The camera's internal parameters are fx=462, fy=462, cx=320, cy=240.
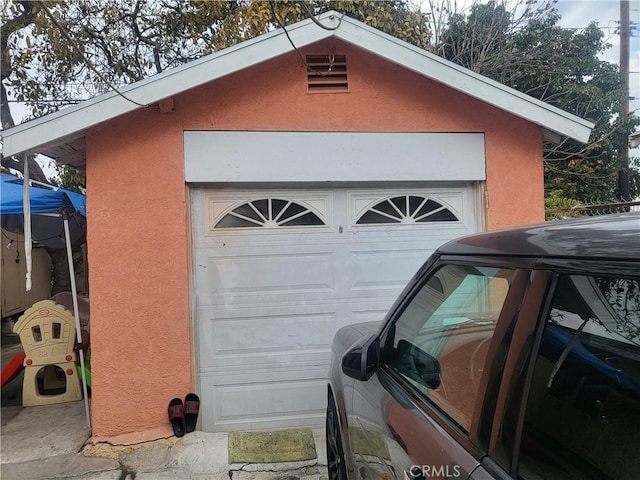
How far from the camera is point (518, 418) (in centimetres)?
129

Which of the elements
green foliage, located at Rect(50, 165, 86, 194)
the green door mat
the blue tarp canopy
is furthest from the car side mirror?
green foliage, located at Rect(50, 165, 86, 194)

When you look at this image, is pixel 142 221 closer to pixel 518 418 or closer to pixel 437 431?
pixel 437 431

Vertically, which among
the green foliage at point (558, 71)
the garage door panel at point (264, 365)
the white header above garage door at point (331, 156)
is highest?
the green foliage at point (558, 71)

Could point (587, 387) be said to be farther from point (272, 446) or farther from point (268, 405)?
point (268, 405)

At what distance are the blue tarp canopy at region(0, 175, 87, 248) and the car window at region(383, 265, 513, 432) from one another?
391 centimetres

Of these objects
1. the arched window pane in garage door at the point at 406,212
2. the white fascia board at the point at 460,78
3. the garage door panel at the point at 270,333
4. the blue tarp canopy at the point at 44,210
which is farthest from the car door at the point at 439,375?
the blue tarp canopy at the point at 44,210

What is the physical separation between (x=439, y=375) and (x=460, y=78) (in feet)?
10.6

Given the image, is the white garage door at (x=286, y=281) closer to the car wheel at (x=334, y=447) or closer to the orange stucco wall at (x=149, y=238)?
the orange stucco wall at (x=149, y=238)

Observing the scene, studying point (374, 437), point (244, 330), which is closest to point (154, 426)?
point (244, 330)

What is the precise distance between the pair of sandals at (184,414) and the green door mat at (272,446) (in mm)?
370

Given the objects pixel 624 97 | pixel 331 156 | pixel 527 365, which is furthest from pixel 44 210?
pixel 624 97

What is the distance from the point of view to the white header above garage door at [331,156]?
4180mm

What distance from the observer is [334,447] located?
2.99m

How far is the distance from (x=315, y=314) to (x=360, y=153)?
1.60 meters
